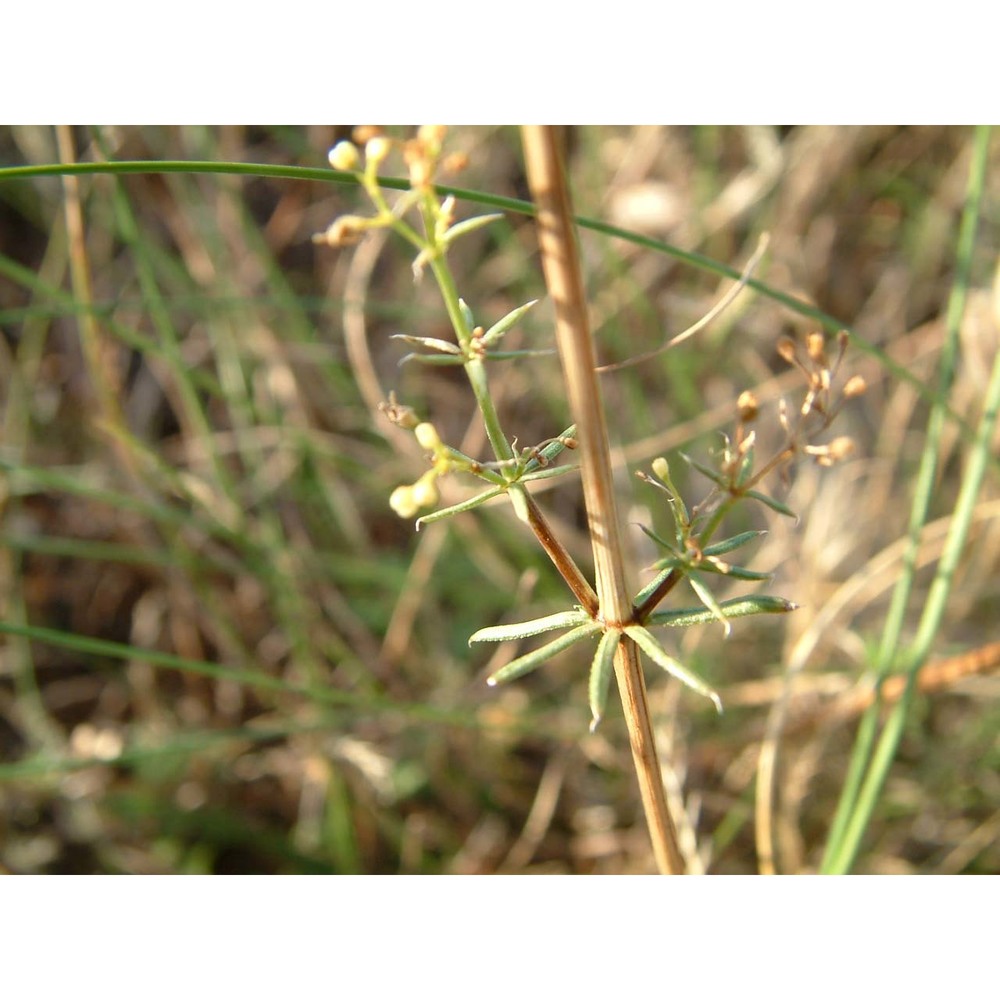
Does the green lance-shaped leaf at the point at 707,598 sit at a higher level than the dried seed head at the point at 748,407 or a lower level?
lower

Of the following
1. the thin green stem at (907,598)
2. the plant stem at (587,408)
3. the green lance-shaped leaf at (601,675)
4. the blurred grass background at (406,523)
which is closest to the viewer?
the plant stem at (587,408)

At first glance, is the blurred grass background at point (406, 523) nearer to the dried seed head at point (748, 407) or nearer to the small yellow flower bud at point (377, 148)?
the dried seed head at point (748, 407)

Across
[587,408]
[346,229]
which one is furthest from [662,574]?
[346,229]

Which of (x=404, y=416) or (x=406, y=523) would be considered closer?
(x=404, y=416)

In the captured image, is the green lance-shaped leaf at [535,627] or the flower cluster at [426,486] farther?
the green lance-shaped leaf at [535,627]

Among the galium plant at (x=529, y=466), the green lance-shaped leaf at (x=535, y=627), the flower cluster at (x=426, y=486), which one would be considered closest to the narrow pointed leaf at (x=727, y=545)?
the galium plant at (x=529, y=466)

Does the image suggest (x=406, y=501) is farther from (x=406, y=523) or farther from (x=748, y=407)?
(x=406, y=523)

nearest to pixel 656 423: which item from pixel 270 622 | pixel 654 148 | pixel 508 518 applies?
pixel 508 518
